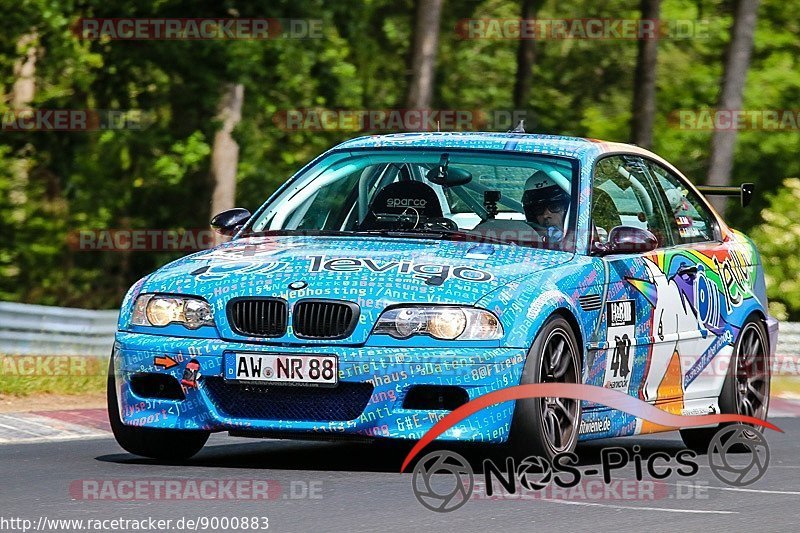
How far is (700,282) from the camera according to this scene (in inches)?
380

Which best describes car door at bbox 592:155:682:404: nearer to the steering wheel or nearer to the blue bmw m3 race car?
the blue bmw m3 race car

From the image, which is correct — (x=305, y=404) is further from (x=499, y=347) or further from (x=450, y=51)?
(x=450, y=51)

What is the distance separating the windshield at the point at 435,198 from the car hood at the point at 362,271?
0.78 feet

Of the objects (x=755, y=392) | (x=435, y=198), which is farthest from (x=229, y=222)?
(x=755, y=392)

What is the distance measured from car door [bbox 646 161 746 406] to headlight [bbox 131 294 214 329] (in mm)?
2770

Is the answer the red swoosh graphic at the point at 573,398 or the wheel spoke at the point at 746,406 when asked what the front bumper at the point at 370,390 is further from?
the wheel spoke at the point at 746,406

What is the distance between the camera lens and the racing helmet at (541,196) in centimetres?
882

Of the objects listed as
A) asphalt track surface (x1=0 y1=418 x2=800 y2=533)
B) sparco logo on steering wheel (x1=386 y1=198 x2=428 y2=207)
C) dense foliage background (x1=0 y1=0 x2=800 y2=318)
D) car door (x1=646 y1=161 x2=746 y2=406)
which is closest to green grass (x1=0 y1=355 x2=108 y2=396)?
asphalt track surface (x1=0 y1=418 x2=800 y2=533)

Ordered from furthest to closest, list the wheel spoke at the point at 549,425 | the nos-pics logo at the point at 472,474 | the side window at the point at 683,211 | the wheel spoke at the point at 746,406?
the wheel spoke at the point at 746,406 → the side window at the point at 683,211 → the wheel spoke at the point at 549,425 → the nos-pics logo at the point at 472,474

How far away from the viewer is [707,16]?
4253 centimetres

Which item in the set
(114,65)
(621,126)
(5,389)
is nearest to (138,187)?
(114,65)

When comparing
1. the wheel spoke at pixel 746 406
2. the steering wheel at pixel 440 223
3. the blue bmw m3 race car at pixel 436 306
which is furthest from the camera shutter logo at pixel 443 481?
the wheel spoke at pixel 746 406

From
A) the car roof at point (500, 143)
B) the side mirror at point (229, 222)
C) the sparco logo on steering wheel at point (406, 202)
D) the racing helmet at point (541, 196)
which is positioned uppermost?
the car roof at point (500, 143)

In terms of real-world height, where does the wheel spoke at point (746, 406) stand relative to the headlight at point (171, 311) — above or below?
below
